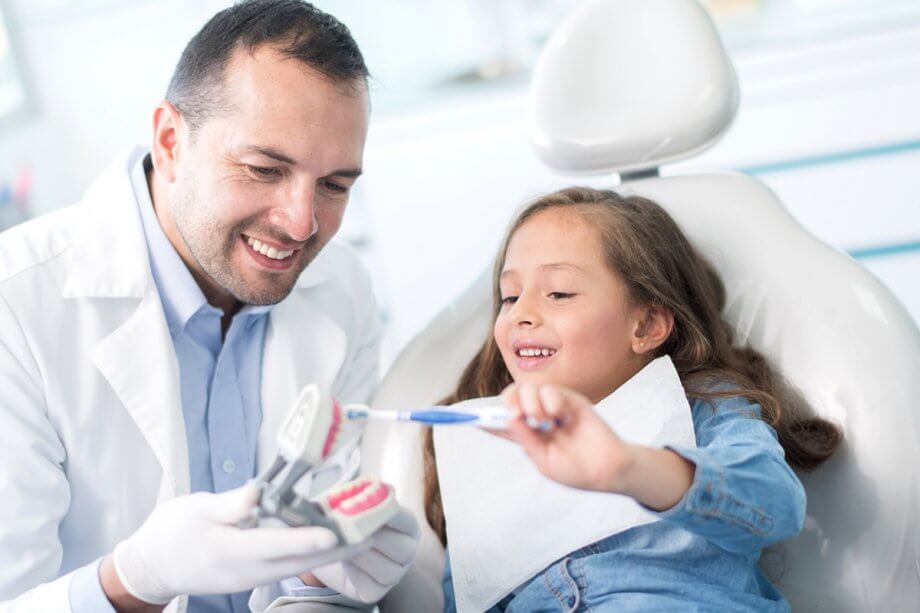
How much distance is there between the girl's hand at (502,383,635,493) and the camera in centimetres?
96

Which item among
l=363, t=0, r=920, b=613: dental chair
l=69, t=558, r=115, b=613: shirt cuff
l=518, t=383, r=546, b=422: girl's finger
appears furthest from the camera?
l=363, t=0, r=920, b=613: dental chair

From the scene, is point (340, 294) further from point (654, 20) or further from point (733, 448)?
point (733, 448)

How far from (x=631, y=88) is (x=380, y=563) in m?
0.84

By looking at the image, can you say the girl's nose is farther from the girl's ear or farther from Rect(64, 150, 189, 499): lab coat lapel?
Rect(64, 150, 189, 499): lab coat lapel

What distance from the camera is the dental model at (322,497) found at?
0.98m

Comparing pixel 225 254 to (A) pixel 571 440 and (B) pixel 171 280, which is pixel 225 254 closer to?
(B) pixel 171 280

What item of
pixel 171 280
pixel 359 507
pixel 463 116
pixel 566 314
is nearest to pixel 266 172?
pixel 171 280

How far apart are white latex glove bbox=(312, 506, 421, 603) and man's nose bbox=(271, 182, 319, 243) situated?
1.37ft

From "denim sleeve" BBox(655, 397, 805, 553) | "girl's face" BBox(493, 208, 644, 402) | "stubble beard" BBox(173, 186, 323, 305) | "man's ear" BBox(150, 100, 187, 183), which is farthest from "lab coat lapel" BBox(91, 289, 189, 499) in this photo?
"denim sleeve" BBox(655, 397, 805, 553)

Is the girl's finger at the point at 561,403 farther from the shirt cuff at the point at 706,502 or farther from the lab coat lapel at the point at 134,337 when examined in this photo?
the lab coat lapel at the point at 134,337

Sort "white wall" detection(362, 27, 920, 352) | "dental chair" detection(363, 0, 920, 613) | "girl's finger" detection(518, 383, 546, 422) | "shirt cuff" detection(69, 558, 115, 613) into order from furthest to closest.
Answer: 1. "white wall" detection(362, 27, 920, 352)
2. "dental chair" detection(363, 0, 920, 613)
3. "shirt cuff" detection(69, 558, 115, 613)
4. "girl's finger" detection(518, 383, 546, 422)

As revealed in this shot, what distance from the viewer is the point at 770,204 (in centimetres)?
155

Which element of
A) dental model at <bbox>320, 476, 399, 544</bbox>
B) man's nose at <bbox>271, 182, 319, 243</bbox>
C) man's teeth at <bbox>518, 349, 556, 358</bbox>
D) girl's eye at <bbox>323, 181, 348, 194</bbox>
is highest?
girl's eye at <bbox>323, 181, 348, 194</bbox>

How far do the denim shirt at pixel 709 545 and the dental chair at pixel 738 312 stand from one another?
120mm
